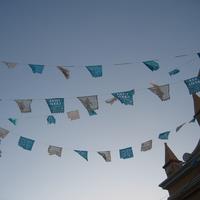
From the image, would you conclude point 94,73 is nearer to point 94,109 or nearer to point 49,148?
point 94,109

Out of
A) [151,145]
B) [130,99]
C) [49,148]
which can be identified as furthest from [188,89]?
[49,148]

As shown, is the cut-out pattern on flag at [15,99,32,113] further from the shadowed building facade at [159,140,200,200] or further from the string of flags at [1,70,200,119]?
the shadowed building facade at [159,140,200,200]

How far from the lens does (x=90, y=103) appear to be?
11.9 metres

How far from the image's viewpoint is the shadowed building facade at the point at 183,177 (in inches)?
656

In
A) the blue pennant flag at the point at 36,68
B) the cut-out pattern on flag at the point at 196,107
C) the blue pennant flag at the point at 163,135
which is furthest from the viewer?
the cut-out pattern on flag at the point at 196,107

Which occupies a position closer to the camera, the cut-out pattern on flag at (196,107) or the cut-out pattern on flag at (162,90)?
the cut-out pattern on flag at (162,90)

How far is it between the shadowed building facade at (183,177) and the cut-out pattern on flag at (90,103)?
8.02 metres

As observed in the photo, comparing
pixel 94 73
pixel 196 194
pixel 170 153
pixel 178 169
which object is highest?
pixel 94 73

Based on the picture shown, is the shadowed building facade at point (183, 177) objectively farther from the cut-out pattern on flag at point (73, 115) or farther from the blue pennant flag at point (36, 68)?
the blue pennant flag at point (36, 68)

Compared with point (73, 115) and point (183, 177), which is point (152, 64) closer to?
point (73, 115)

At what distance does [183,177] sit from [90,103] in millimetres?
9519

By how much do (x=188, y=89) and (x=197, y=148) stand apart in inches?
287

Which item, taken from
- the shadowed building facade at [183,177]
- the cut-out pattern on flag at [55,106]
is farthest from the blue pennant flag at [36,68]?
the shadowed building facade at [183,177]

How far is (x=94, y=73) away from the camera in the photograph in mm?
10977
